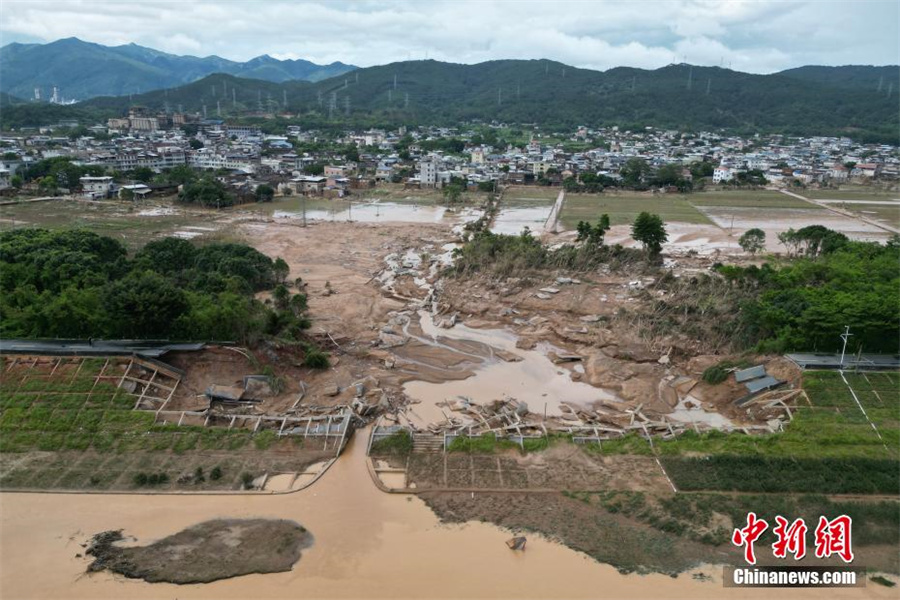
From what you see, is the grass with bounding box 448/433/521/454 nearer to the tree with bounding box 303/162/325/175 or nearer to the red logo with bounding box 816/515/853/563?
the red logo with bounding box 816/515/853/563

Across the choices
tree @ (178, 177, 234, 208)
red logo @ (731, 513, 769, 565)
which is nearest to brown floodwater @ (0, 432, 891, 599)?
red logo @ (731, 513, 769, 565)

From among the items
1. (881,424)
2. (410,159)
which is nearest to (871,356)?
(881,424)

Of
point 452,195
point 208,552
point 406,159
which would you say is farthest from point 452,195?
point 208,552

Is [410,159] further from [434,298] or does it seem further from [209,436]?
[209,436]

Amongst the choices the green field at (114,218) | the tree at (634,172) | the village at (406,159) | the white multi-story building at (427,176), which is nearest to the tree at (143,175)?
the village at (406,159)

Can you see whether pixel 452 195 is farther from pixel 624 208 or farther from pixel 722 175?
pixel 722 175

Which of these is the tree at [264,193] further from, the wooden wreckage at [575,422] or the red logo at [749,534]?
the red logo at [749,534]
